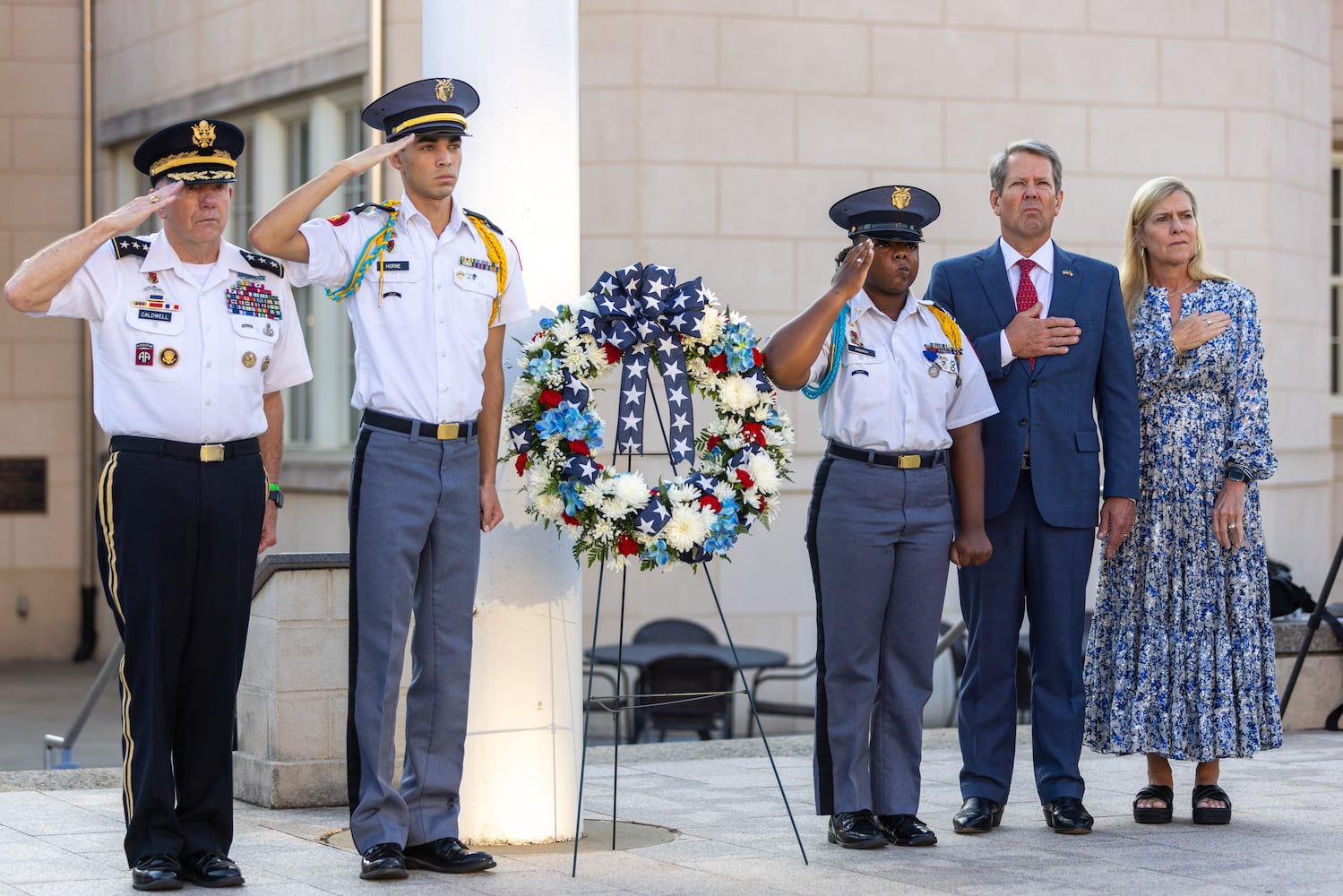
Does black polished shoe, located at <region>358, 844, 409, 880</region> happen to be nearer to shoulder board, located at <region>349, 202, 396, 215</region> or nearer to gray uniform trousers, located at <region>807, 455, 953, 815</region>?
gray uniform trousers, located at <region>807, 455, 953, 815</region>

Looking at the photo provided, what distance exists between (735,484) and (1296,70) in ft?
26.7

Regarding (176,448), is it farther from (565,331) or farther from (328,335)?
(328,335)

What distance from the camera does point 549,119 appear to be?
5.76 metres

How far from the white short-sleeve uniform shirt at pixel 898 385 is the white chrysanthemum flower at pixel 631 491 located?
0.67 m

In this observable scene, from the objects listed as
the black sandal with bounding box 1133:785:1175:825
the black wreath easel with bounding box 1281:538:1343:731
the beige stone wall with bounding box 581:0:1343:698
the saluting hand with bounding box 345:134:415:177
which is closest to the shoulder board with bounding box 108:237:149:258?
the saluting hand with bounding box 345:134:415:177

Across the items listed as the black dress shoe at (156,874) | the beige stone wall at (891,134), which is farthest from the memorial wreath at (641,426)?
the beige stone wall at (891,134)

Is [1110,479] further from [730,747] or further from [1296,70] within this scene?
[1296,70]

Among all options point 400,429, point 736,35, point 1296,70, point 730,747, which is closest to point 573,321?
point 400,429

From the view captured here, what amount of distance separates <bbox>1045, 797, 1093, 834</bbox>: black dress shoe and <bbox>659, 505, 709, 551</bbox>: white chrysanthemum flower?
1484 mm

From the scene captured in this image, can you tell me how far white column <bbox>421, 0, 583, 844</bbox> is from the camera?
5.68 meters

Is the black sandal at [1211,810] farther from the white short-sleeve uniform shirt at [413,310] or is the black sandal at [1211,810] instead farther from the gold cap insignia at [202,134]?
the gold cap insignia at [202,134]

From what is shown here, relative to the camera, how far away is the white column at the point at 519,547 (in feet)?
18.6

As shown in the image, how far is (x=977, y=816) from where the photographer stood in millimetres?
5773

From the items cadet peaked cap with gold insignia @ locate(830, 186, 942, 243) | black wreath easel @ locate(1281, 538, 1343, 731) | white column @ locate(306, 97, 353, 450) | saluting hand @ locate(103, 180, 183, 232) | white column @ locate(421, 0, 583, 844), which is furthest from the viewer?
white column @ locate(306, 97, 353, 450)
